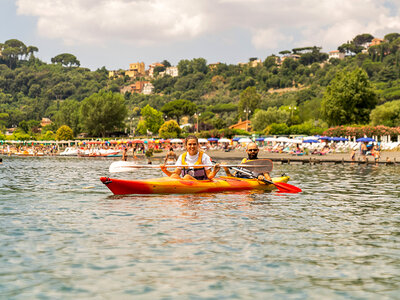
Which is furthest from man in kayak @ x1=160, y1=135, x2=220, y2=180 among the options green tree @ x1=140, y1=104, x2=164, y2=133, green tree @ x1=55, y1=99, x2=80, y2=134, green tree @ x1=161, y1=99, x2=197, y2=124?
green tree @ x1=161, y1=99, x2=197, y2=124

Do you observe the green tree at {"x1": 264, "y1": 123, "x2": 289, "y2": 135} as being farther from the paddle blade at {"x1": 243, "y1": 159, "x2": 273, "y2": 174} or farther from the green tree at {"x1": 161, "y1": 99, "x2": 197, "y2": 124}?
the paddle blade at {"x1": 243, "y1": 159, "x2": 273, "y2": 174}

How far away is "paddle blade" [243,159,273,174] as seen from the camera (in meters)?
16.0

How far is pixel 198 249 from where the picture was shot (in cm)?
838

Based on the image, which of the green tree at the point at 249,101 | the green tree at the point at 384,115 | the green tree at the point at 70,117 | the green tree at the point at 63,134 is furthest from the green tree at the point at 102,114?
the green tree at the point at 384,115

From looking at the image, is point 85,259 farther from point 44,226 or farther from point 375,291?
point 375,291

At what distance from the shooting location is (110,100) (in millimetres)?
114562

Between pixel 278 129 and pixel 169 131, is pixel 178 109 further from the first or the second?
pixel 278 129

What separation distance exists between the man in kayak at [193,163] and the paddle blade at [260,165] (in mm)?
1602

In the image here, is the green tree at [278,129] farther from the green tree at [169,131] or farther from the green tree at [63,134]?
the green tree at [63,134]

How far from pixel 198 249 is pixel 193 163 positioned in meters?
6.59

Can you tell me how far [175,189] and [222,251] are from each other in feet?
21.8

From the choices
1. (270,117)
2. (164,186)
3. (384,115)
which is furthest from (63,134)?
(164,186)

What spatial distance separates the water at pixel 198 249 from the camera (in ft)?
21.0

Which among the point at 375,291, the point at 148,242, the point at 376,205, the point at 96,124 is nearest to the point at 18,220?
the point at 148,242
